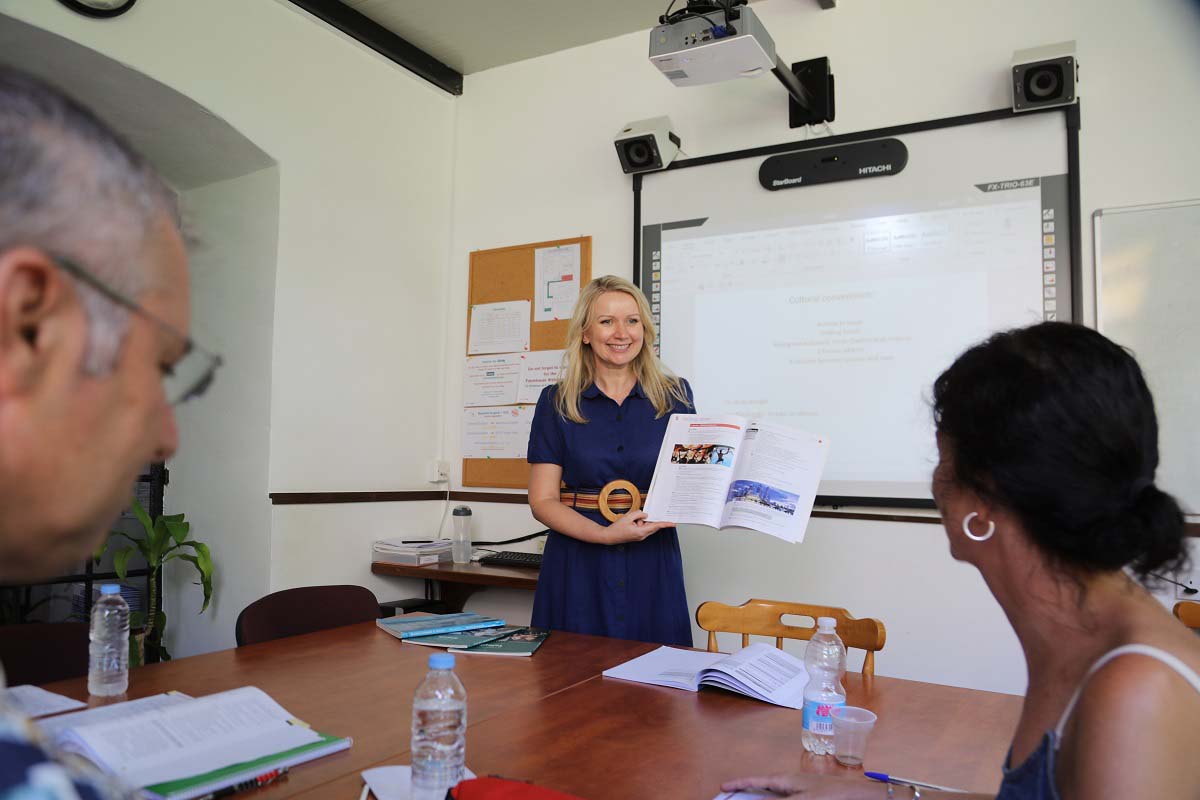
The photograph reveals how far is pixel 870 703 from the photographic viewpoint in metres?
1.64

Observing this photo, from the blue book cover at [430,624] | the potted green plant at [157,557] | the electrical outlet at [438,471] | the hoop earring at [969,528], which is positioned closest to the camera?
the hoop earring at [969,528]

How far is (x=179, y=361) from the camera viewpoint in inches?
23.1

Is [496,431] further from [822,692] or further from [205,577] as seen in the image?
[822,692]

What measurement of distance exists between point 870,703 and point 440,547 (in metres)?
2.58

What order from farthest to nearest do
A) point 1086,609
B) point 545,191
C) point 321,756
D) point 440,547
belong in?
point 545,191
point 440,547
point 321,756
point 1086,609

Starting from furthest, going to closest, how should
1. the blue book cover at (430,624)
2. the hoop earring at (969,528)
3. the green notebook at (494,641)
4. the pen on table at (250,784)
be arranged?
1. the blue book cover at (430,624)
2. the green notebook at (494,641)
3. the pen on table at (250,784)
4. the hoop earring at (969,528)

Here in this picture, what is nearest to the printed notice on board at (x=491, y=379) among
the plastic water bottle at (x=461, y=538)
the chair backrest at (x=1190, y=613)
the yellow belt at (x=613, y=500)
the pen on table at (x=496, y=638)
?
the plastic water bottle at (x=461, y=538)

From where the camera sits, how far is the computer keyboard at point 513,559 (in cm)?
359

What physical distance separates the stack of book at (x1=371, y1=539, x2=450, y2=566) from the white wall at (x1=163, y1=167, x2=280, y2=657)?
0.57 metres

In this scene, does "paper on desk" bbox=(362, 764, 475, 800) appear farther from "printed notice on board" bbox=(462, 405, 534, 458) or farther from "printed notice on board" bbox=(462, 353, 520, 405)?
"printed notice on board" bbox=(462, 353, 520, 405)

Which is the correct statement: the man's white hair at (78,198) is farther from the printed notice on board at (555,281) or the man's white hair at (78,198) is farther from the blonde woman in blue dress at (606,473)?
the printed notice on board at (555,281)

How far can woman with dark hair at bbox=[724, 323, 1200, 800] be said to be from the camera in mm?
775

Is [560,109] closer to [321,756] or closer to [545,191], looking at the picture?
[545,191]

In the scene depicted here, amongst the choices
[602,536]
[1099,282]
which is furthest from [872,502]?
[602,536]
